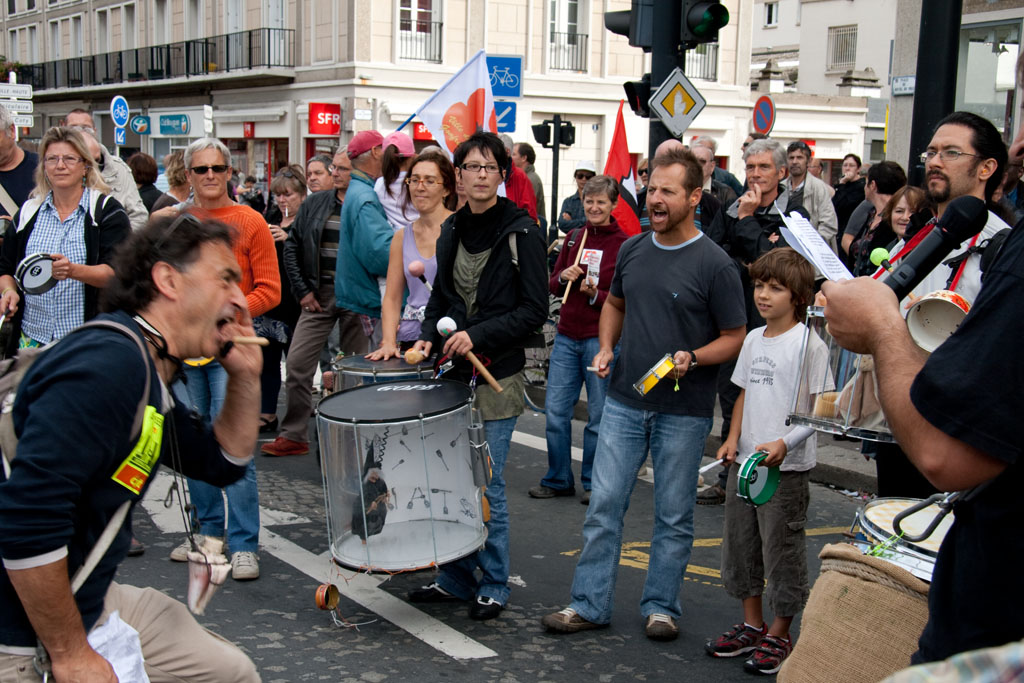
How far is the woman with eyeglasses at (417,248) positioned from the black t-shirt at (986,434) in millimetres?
3664

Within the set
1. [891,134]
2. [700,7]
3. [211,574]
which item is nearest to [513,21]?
[891,134]

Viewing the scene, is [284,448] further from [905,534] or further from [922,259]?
[922,259]

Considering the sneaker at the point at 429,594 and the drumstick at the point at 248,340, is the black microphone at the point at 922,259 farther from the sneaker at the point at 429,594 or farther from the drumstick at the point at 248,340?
the sneaker at the point at 429,594

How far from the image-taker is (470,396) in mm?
4387

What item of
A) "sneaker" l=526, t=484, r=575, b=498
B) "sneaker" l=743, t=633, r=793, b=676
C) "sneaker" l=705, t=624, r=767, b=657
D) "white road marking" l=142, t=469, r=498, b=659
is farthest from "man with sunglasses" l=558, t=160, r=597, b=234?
"sneaker" l=743, t=633, r=793, b=676

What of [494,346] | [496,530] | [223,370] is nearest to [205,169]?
[223,370]

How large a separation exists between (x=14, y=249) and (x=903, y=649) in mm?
4575

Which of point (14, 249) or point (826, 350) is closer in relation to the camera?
point (826, 350)

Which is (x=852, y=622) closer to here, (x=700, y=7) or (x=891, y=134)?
(x=700, y=7)

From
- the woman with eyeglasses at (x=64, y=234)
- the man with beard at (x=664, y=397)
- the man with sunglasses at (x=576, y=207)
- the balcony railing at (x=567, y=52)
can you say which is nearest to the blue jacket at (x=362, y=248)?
the woman with eyeglasses at (x=64, y=234)

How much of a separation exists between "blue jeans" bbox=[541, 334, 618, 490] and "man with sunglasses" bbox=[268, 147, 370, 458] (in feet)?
4.96

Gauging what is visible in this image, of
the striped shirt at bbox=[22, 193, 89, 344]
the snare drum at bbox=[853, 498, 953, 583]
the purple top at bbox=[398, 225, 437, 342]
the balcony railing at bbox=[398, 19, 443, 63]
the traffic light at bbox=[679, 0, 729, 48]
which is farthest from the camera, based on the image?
the balcony railing at bbox=[398, 19, 443, 63]

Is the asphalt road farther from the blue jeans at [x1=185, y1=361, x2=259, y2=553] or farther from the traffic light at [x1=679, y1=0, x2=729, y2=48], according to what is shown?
the traffic light at [x1=679, y1=0, x2=729, y2=48]

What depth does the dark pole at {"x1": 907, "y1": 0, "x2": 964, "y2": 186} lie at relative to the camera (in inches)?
272
